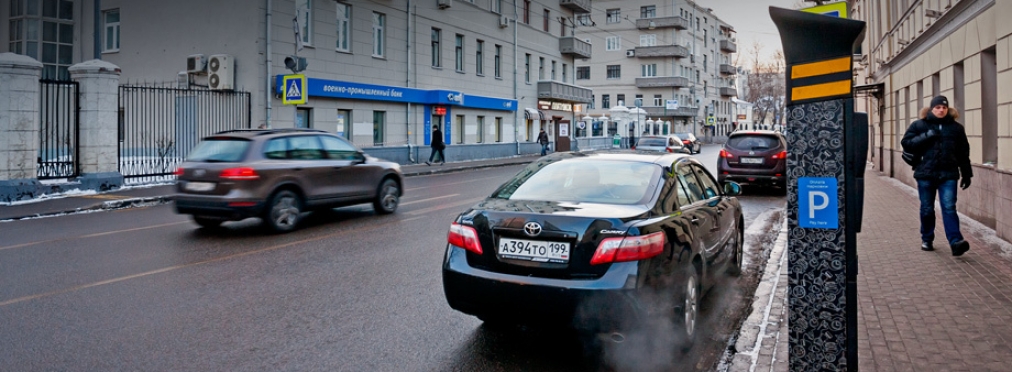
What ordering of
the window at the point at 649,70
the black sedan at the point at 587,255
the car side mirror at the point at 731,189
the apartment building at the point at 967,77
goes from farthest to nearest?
the window at the point at 649,70
the apartment building at the point at 967,77
the car side mirror at the point at 731,189
the black sedan at the point at 587,255

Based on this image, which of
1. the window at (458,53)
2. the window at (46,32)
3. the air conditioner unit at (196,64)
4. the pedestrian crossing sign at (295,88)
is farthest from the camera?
the window at (458,53)

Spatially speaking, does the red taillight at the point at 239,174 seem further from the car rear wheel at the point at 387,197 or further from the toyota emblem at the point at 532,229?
the toyota emblem at the point at 532,229

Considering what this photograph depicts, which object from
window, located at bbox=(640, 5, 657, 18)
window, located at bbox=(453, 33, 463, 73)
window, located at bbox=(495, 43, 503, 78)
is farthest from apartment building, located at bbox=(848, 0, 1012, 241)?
window, located at bbox=(640, 5, 657, 18)

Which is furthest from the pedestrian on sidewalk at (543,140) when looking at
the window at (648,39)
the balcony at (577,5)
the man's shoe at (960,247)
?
the window at (648,39)

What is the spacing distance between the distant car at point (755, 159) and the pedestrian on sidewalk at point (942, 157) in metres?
8.41

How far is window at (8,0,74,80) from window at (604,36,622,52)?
2560 inches

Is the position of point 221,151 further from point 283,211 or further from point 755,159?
point 755,159

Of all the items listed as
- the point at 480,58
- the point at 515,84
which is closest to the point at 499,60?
the point at 515,84

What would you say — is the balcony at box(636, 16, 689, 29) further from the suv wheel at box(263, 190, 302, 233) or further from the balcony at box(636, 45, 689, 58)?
the suv wheel at box(263, 190, 302, 233)

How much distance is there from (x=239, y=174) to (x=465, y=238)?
21.1 feet

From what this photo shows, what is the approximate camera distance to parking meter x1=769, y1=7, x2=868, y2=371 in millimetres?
3508

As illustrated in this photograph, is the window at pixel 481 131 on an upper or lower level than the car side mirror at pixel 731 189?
upper

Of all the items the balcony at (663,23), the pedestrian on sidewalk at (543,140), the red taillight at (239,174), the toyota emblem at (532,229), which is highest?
the balcony at (663,23)

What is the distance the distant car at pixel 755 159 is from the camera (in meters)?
16.3
